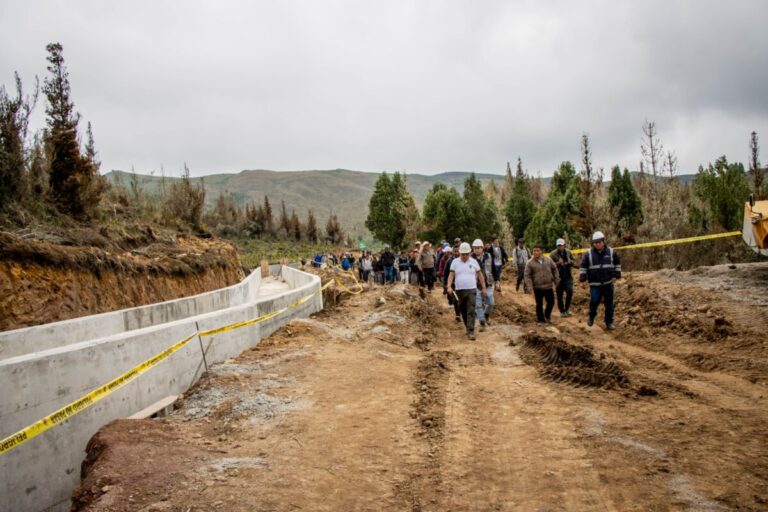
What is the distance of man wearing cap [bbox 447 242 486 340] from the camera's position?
1066cm

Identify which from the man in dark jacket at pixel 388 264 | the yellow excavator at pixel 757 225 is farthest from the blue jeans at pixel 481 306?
the man in dark jacket at pixel 388 264

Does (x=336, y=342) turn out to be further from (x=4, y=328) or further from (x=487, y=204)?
(x=487, y=204)

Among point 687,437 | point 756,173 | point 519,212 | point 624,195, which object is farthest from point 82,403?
point 519,212

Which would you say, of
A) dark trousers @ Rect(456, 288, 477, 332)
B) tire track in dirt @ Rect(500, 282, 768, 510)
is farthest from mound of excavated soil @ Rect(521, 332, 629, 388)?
dark trousers @ Rect(456, 288, 477, 332)

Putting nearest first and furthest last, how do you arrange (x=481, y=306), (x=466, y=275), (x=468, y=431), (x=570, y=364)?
1. (x=468, y=431)
2. (x=570, y=364)
3. (x=466, y=275)
4. (x=481, y=306)

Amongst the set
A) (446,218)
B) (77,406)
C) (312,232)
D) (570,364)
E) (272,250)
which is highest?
(312,232)

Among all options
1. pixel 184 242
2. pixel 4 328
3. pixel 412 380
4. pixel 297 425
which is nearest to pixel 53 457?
pixel 297 425

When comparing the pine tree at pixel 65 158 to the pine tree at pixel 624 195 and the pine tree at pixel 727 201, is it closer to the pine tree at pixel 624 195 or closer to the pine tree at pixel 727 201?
the pine tree at pixel 727 201

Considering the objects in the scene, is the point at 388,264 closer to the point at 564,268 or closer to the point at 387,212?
the point at 564,268

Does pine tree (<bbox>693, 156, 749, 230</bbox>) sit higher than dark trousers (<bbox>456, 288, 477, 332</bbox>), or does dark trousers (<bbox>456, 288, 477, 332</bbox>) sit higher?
pine tree (<bbox>693, 156, 749, 230</bbox>)

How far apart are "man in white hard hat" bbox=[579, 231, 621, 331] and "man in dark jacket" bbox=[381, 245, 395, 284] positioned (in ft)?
42.8

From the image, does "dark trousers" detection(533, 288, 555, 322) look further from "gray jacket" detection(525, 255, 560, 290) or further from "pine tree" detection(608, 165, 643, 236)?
"pine tree" detection(608, 165, 643, 236)

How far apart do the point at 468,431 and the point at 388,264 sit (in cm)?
1882

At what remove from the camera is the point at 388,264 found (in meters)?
23.8
